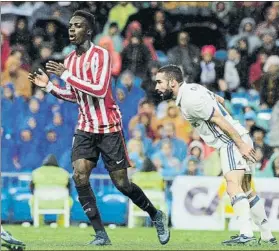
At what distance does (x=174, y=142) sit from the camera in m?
16.0

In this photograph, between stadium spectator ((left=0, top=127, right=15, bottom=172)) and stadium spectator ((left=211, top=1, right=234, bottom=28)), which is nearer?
stadium spectator ((left=0, top=127, right=15, bottom=172))

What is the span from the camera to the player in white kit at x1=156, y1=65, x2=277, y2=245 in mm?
9750

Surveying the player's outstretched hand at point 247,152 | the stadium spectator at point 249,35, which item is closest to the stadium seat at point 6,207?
the stadium spectator at point 249,35

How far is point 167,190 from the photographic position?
15242 mm

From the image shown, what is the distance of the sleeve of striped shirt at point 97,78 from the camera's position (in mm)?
9883

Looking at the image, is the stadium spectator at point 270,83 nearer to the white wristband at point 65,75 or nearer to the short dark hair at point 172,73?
the short dark hair at point 172,73

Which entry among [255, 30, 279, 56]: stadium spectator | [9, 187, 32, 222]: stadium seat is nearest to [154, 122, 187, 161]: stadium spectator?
[255, 30, 279, 56]: stadium spectator

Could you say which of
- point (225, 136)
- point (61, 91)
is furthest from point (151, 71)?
point (225, 136)

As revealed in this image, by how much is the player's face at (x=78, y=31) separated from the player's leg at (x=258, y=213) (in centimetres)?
205

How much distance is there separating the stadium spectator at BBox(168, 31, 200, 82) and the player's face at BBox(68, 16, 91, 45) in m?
6.54

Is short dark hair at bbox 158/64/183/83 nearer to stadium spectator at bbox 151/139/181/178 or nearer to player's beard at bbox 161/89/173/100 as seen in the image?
player's beard at bbox 161/89/173/100

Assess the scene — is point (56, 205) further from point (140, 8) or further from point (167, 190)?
point (140, 8)

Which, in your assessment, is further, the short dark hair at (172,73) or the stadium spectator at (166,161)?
the stadium spectator at (166,161)

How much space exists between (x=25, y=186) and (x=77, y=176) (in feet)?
18.8
